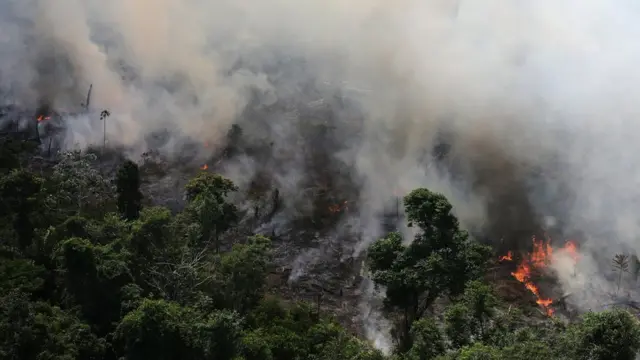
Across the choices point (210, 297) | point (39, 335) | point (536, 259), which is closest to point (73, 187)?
point (210, 297)

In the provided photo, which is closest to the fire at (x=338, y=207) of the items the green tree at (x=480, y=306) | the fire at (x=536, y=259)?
the fire at (x=536, y=259)

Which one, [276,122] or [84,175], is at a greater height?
[276,122]

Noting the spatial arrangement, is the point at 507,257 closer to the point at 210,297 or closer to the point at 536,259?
the point at 536,259

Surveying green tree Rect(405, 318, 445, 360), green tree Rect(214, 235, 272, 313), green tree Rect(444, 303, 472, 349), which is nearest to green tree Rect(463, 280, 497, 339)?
green tree Rect(444, 303, 472, 349)

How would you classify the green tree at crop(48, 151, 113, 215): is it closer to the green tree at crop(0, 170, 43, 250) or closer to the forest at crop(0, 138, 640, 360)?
the forest at crop(0, 138, 640, 360)

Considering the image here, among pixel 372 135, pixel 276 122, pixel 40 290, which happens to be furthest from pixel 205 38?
pixel 40 290

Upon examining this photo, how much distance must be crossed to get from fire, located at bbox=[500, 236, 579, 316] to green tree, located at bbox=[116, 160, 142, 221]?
26.9 meters

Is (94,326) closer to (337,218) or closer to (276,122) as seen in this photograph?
(337,218)

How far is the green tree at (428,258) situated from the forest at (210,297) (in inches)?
2.5

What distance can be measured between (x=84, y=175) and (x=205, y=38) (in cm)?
3581

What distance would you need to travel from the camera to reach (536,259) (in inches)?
1833

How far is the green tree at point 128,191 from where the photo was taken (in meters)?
45.7

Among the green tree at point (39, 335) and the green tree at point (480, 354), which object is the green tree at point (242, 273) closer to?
the green tree at point (39, 335)

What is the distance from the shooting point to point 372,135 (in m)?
60.8
